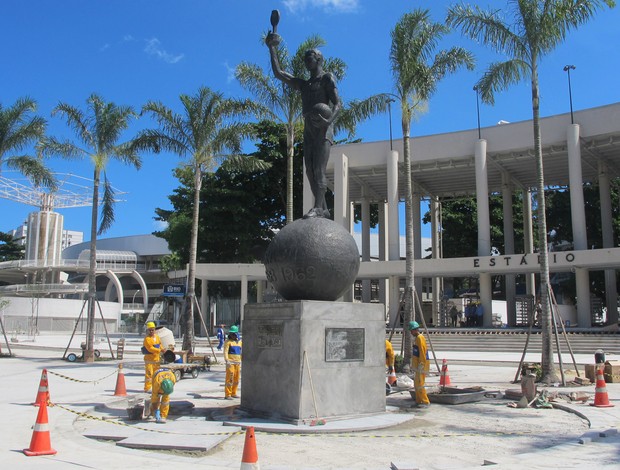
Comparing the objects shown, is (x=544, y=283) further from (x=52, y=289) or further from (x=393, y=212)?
(x=52, y=289)

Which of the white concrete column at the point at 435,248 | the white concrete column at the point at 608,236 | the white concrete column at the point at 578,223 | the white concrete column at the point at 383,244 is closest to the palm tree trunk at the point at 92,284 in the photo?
the white concrete column at the point at 383,244

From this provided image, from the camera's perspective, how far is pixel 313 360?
8969 mm

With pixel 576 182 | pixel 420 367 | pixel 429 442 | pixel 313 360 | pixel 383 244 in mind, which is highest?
pixel 576 182

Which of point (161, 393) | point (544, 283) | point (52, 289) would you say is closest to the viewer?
point (161, 393)

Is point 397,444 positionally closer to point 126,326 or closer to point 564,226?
point 564,226

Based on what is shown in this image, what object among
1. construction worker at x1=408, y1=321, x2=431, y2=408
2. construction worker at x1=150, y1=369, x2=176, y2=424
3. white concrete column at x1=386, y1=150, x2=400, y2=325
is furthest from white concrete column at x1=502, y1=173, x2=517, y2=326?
construction worker at x1=150, y1=369, x2=176, y2=424

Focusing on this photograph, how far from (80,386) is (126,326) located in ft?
143

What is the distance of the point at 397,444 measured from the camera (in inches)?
312

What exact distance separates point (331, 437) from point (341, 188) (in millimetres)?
29155

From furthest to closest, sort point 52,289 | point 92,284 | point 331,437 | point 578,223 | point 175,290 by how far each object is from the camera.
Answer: point 52,289, point 175,290, point 578,223, point 92,284, point 331,437

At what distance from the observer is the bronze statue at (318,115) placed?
420 inches

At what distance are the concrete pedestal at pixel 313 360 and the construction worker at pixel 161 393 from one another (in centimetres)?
125

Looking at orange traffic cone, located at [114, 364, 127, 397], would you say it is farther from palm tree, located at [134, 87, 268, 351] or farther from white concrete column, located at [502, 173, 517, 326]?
white concrete column, located at [502, 173, 517, 326]

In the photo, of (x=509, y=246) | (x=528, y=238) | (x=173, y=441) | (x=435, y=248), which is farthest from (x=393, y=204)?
(x=173, y=441)
